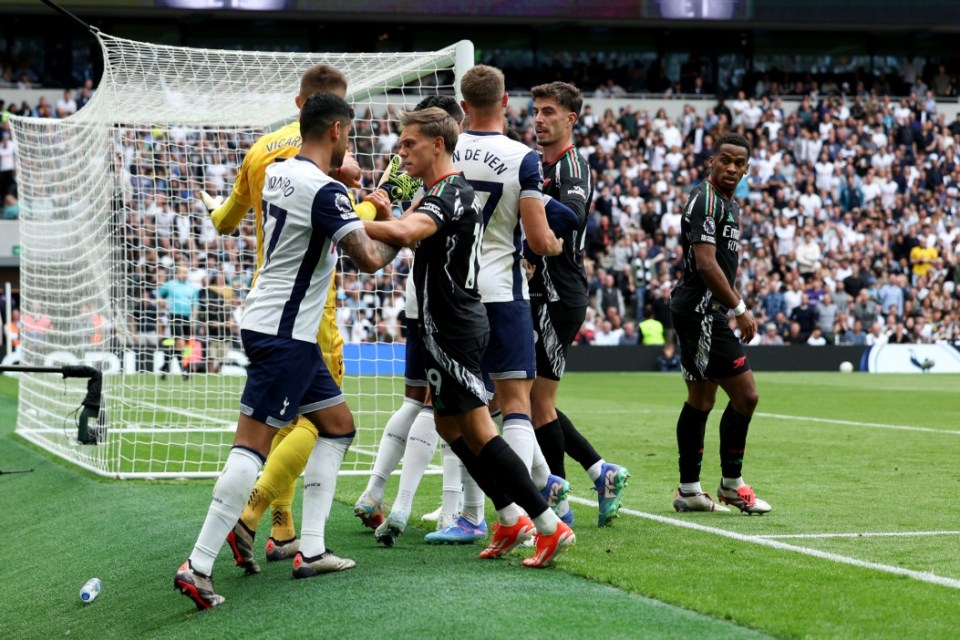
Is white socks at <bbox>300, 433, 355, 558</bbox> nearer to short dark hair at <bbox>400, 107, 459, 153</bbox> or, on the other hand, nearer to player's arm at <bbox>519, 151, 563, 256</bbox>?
player's arm at <bbox>519, 151, 563, 256</bbox>

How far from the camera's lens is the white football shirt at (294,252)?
536cm

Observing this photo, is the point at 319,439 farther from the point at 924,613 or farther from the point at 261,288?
the point at 924,613

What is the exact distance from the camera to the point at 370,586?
536 centimetres

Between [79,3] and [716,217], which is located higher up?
[79,3]

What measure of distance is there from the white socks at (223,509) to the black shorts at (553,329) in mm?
2122

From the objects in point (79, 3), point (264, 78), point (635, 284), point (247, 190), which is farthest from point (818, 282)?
point (247, 190)

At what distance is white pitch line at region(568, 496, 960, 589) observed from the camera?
5.44 meters

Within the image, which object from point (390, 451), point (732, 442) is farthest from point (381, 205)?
point (732, 442)

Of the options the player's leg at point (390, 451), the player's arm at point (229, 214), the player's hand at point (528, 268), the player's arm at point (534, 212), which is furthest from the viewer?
the player's leg at point (390, 451)

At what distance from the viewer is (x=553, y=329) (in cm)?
705

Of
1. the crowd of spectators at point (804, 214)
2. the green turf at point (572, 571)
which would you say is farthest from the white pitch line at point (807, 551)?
the crowd of spectators at point (804, 214)

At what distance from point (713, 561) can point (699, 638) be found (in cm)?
168

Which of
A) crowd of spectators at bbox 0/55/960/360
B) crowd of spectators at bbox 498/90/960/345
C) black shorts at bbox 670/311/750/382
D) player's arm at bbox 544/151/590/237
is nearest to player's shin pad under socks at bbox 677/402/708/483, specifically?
black shorts at bbox 670/311/750/382

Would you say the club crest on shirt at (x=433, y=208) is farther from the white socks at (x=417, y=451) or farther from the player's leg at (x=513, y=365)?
the white socks at (x=417, y=451)
